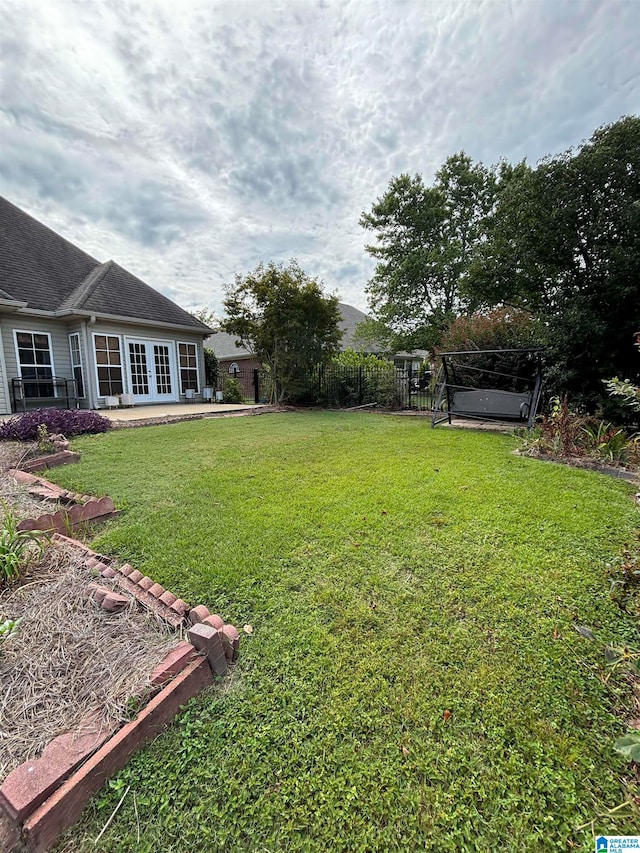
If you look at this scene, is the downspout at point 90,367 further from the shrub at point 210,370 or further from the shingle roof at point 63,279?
the shrub at point 210,370

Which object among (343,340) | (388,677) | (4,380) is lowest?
(388,677)

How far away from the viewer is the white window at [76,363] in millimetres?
10625

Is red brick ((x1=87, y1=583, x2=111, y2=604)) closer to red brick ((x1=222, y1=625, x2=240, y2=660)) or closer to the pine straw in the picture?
the pine straw

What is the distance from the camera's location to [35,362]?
9.99 metres

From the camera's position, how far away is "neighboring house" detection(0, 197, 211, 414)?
9.59 meters

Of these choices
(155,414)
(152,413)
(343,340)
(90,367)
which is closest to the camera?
(155,414)

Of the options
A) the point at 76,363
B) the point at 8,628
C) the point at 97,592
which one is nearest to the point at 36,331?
the point at 76,363

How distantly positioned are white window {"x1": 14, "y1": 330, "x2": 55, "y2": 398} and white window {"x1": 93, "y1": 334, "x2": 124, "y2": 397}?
1.30m

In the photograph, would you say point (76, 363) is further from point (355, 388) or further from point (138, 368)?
point (355, 388)

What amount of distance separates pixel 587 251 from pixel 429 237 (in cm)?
1212

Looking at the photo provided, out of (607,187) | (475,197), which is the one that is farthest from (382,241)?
(607,187)

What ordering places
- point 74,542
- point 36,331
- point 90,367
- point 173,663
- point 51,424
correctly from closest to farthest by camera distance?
point 173,663
point 74,542
point 51,424
point 36,331
point 90,367

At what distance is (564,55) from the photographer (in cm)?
539

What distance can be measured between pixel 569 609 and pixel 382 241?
721 inches
